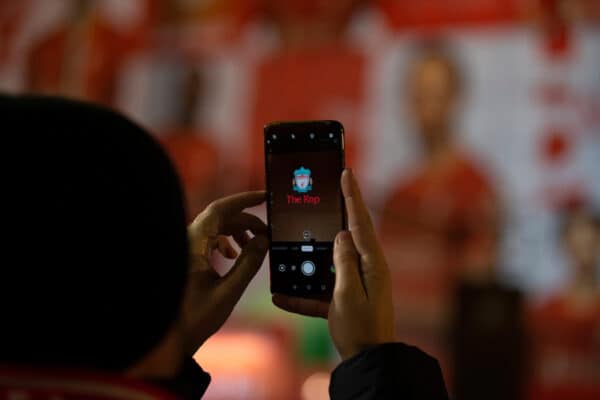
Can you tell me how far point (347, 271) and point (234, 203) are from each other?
17 cm

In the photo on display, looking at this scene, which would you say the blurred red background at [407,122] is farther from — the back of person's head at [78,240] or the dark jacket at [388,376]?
the back of person's head at [78,240]

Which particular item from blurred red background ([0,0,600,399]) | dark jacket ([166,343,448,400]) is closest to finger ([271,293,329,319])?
dark jacket ([166,343,448,400])

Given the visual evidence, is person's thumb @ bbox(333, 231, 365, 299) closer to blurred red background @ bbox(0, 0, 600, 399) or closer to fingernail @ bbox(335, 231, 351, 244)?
fingernail @ bbox(335, 231, 351, 244)

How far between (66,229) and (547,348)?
13.8 feet

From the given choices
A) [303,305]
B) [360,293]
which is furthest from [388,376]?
[303,305]

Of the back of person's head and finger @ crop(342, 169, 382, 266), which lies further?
finger @ crop(342, 169, 382, 266)

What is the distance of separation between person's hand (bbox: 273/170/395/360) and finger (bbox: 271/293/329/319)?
4.0 inches

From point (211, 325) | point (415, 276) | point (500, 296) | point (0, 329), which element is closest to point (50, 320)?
point (0, 329)

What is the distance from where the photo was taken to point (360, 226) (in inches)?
29.0

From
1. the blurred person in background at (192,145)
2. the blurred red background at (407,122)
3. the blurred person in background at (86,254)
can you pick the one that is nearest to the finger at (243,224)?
the blurred person in background at (86,254)

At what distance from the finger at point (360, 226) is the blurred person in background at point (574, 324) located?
3708 millimetres

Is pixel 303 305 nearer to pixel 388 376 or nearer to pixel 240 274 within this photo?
pixel 240 274

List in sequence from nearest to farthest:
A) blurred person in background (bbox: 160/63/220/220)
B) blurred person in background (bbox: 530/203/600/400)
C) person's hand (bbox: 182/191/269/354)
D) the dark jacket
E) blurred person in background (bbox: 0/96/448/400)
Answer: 1. blurred person in background (bbox: 0/96/448/400)
2. the dark jacket
3. person's hand (bbox: 182/191/269/354)
4. blurred person in background (bbox: 530/203/600/400)
5. blurred person in background (bbox: 160/63/220/220)

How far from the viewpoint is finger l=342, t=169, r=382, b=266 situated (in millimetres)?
718
